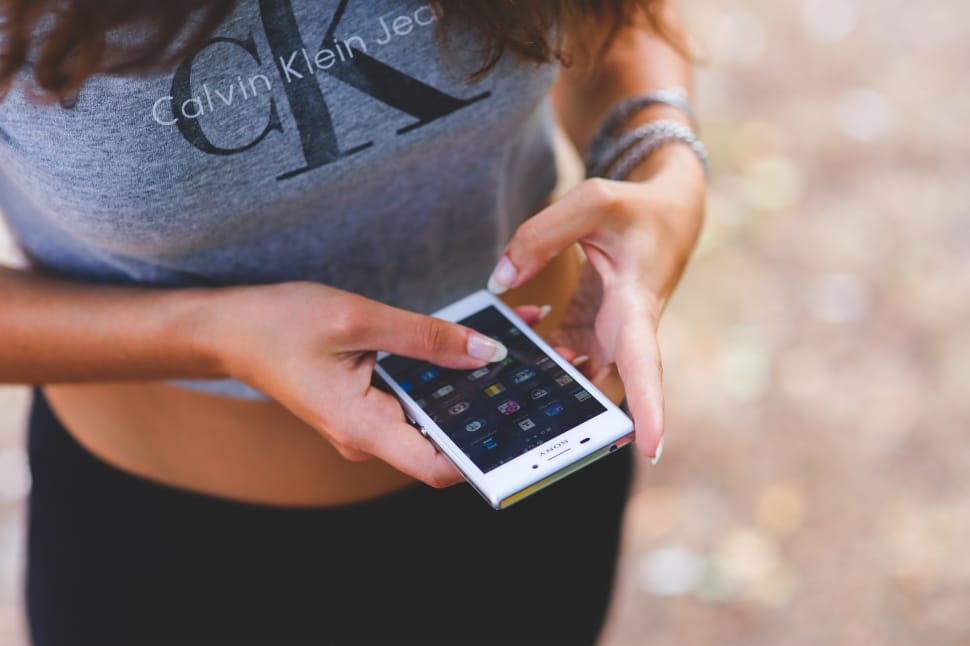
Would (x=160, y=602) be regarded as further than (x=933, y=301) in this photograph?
No

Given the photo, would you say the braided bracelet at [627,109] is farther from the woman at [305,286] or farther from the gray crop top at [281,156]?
the gray crop top at [281,156]

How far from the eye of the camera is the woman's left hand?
1010mm

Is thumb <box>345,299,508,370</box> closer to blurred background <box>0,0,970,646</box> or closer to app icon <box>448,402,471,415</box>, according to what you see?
app icon <box>448,402,471,415</box>

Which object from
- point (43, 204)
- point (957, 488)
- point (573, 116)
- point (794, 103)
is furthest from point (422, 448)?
point (794, 103)

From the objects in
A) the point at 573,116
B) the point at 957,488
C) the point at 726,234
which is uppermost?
the point at 573,116

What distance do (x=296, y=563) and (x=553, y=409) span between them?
0.44 metres

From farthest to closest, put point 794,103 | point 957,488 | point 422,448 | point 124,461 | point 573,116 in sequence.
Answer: point 794,103, point 957,488, point 573,116, point 124,461, point 422,448

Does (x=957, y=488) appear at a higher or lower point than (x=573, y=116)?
lower

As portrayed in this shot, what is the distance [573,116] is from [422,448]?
67 centimetres

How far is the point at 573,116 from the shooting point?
145 centimetres

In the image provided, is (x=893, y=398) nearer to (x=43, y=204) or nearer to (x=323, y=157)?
(x=323, y=157)

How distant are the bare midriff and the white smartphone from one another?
192 mm

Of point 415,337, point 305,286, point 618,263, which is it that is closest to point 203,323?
point 305,286

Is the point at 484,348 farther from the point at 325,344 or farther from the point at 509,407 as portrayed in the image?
the point at 325,344
